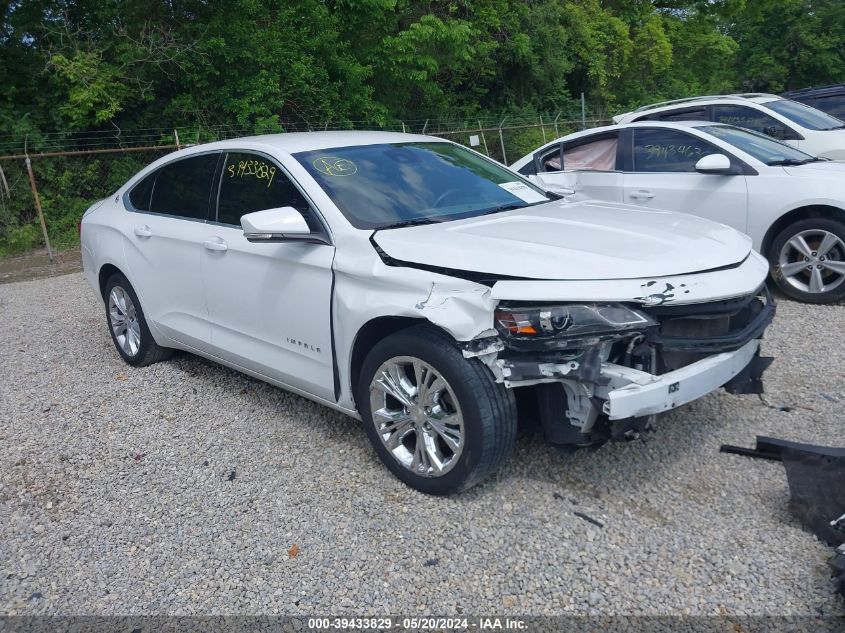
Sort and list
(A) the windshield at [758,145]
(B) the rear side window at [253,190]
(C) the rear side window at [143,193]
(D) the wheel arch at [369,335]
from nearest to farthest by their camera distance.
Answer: (D) the wheel arch at [369,335] < (B) the rear side window at [253,190] < (C) the rear side window at [143,193] < (A) the windshield at [758,145]

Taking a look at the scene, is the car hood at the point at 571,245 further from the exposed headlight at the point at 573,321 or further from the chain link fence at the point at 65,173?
the chain link fence at the point at 65,173

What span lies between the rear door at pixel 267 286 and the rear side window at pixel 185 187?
0.60 ft

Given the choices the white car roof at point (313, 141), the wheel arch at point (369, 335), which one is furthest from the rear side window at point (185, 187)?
the wheel arch at point (369, 335)

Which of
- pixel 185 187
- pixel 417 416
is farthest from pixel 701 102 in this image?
pixel 417 416

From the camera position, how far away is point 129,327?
228 inches

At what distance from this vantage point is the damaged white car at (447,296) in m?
3.21

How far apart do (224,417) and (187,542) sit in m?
1.44

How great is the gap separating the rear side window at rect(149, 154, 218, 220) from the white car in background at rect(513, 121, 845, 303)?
2514mm

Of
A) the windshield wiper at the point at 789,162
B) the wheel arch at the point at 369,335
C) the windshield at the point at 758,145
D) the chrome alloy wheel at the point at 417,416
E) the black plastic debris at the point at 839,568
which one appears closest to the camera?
the black plastic debris at the point at 839,568

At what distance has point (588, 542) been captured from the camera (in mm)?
3242

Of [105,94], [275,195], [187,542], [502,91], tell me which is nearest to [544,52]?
[502,91]

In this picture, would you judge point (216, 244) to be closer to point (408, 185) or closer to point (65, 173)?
point (408, 185)

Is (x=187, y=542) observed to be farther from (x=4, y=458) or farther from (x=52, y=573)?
(x=4, y=458)

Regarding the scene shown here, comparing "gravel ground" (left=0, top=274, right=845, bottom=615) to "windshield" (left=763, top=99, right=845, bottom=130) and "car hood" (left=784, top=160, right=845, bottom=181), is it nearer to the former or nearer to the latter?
"car hood" (left=784, top=160, right=845, bottom=181)
